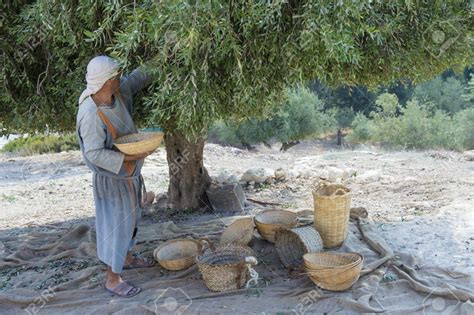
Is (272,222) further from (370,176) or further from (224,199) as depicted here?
(370,176)

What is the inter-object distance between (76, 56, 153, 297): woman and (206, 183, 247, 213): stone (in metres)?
2.59

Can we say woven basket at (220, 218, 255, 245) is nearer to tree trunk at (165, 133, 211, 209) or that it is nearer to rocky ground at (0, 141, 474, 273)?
rocky ground at (0, 141, 474, 273)

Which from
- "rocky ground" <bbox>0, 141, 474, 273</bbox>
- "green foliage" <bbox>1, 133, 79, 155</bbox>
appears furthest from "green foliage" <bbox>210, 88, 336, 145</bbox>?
"rocky ground" <bbox>0, 141, 474, 273</bbox>

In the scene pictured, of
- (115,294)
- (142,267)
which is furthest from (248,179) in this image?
(115,294)

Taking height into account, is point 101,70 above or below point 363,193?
above

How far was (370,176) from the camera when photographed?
8602 mm

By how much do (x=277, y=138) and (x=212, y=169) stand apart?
7733 millimetres

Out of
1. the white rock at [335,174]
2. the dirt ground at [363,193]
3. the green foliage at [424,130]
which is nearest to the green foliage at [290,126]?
the green foliage at [424,130]

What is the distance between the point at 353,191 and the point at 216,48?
5.24 m

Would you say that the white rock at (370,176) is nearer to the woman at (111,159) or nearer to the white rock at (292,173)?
the white rock at (292,173)

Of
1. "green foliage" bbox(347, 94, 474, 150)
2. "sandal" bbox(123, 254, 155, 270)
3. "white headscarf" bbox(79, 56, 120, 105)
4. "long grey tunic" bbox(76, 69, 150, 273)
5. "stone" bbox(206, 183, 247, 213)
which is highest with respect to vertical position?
"white headscarf" bbox(79, 56, 120, 105)

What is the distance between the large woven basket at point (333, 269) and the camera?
12.8 ft

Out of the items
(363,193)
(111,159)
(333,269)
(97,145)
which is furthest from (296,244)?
(363,193)

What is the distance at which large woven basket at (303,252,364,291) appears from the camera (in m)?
3.90
